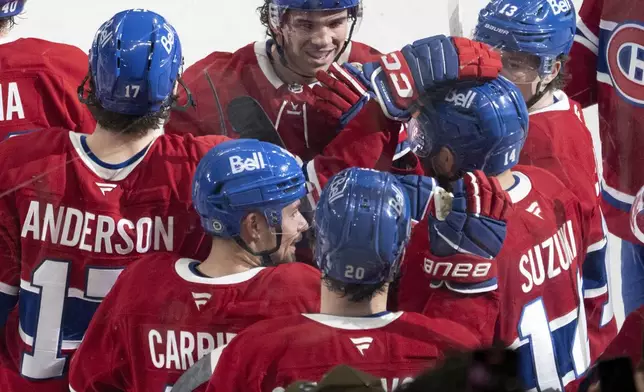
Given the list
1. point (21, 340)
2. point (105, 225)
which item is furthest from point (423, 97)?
point (21, 340)

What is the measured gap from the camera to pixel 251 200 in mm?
2064

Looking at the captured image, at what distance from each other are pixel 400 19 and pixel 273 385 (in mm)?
1098

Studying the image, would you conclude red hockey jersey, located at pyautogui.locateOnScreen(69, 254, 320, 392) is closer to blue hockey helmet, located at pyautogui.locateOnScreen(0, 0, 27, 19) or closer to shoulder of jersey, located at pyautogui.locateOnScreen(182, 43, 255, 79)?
shoulder of jersey, located at pyautogui.locateOnScreen(182, 43, 255, 79)

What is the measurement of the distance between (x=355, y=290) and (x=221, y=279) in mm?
267

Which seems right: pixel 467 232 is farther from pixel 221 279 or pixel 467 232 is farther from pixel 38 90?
pixel 38 90

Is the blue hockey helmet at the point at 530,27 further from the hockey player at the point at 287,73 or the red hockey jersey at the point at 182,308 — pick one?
the red hockey jersey at the point at 182,308

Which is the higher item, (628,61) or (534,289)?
(628,61)

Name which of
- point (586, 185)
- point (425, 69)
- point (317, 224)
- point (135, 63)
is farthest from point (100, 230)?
point (586, 185)

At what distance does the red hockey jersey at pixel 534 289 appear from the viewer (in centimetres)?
200

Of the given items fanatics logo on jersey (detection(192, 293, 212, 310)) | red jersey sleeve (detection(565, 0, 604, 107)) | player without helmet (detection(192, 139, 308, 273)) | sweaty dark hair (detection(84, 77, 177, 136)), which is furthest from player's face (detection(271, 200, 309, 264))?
red jersey sleeve (detection(565, 0, 604, 107))

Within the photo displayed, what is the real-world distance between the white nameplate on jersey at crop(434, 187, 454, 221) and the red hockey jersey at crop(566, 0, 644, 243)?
697 mm

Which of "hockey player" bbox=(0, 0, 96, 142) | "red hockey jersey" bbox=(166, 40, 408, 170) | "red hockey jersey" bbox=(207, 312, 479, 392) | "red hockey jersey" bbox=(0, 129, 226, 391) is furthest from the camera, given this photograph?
"hockey player" bbox=(0, 0, 96, 142)

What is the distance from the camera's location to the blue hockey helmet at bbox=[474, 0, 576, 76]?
241 cm

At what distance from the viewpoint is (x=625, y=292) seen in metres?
2.37
